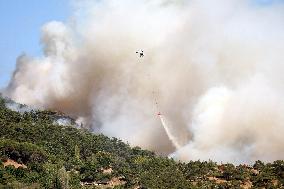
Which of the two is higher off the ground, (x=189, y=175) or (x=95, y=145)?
(x=95, y=145)

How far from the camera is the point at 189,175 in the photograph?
56812 millimetres

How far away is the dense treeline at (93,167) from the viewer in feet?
175

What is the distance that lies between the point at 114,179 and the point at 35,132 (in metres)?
15.3

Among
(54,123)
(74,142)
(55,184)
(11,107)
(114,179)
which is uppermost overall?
(11,107)

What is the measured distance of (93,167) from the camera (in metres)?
59.8

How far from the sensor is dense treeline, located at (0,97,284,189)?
5325cm

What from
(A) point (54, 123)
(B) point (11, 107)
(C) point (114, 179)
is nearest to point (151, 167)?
(C) point (114, 179)

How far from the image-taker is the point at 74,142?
69.6m

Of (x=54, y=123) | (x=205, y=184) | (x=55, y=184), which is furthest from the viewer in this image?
(x=54, y=123)

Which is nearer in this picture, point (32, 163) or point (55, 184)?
point (55, 184)

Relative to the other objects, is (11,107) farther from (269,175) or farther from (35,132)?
(269,175)

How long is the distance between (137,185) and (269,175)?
41.4 feet

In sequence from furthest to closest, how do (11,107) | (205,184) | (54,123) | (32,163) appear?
(11,107) → (54,123) → (32,163) → (205,184)

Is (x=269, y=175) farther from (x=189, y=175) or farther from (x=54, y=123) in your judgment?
(x=54, y=123)
